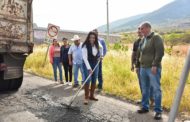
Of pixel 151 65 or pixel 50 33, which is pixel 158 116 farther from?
pixel 50 33

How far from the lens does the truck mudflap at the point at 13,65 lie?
8.60 meters

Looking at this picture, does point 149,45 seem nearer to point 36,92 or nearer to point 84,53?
point 84,53

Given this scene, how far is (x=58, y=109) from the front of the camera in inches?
288

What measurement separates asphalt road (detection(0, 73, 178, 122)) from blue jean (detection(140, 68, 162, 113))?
239 millimetres

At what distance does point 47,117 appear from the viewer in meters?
6.57

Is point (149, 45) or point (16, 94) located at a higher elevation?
point (149, 45)

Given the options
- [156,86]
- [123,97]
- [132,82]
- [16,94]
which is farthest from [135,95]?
[16,94]

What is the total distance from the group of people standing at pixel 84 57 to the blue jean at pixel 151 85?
136cm

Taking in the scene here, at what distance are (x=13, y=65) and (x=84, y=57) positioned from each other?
193 centimetres

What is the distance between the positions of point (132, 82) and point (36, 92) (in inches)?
108

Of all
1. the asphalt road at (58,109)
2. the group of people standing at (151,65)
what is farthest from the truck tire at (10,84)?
the group of people standing at (151,65)

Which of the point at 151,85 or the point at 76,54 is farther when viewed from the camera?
the point at 76,54

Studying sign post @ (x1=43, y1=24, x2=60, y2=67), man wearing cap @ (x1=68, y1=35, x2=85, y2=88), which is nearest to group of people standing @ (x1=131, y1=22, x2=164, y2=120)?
man wearing cap @ (x1=68, y1=35, x2=85, y2=88)

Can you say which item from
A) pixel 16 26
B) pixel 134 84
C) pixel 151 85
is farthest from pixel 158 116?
pixel 16 26
